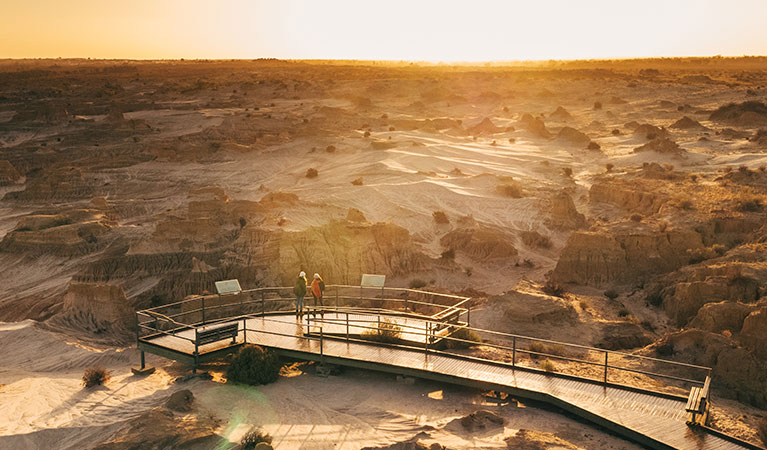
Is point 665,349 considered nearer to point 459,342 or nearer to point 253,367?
point 459,342

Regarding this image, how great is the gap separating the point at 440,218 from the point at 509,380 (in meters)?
21.1

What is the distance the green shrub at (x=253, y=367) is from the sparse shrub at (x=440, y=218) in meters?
19.9

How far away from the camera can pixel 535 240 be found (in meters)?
32.9

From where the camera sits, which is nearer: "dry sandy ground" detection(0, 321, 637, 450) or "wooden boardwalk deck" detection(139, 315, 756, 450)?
"wooden boardwalk deck" detection(139, 315, 756, 450)

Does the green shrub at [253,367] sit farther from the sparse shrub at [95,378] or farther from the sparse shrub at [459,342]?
the sparse shrub at [459,342]

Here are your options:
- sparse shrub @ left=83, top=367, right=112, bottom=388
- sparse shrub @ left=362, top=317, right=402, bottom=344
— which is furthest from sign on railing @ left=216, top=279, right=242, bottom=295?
sparse shrub @ left=362, top=317, right=402, bottom=344

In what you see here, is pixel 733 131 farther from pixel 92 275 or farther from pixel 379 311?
pixel 92 275

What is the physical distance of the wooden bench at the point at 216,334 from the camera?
1568cm

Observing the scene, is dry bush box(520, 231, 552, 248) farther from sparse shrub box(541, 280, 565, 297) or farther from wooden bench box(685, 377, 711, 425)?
wooden bench box(685, 377, 711, 425)

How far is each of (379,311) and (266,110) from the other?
54.8m


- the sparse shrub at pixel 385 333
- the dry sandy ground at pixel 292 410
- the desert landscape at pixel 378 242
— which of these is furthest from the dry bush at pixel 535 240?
the dry sandy ground at pixel 292 410

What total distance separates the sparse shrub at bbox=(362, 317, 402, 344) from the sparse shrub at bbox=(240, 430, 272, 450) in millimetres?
4783

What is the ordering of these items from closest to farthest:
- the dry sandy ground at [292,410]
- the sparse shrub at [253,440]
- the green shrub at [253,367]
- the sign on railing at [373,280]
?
the sparse shrub at [253,440] < the dry sandy ground at [292,410] < the green shrub at [253,367] < the sign on railing at [373,280]

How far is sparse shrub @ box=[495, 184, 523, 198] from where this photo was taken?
39.2 m
